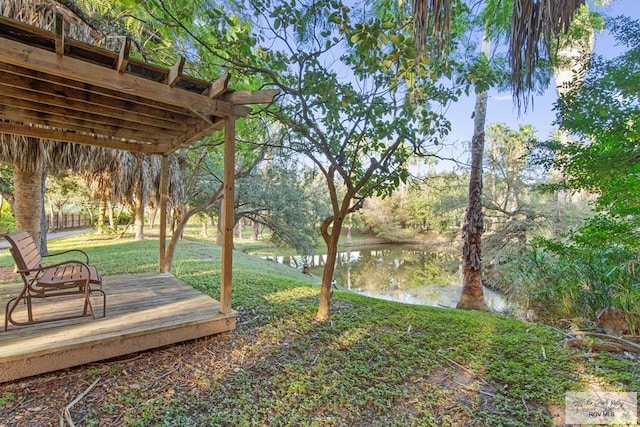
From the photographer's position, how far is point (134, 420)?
1896 mm

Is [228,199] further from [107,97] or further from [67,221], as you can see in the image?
[67,221]

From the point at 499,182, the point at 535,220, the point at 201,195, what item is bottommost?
the point at 535,220

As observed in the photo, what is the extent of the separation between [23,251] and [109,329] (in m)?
1.14

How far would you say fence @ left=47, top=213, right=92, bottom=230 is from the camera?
53.5ft

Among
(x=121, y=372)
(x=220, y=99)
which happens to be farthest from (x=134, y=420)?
(x=220, y=99)

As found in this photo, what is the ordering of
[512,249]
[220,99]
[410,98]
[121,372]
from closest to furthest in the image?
[121,372] < [220,99] < [410,98] < [512,249]

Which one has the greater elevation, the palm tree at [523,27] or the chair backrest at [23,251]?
Result: the palm tree at [523,27]

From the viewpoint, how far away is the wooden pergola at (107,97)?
6.82 ft

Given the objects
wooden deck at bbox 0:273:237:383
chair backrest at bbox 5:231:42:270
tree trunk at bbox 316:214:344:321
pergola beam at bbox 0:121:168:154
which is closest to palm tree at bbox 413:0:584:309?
tree trunk at bbox 316:214:344:321

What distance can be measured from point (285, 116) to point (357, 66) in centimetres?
112

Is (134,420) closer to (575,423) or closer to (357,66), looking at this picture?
(575,423)
